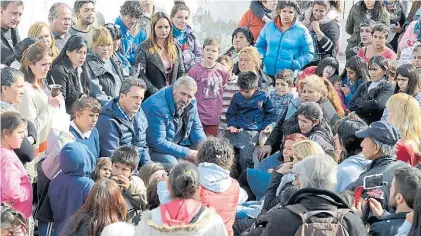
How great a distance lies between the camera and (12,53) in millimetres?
9039

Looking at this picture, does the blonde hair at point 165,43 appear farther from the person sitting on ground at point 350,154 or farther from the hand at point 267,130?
the person sitting on ground at point 350,154

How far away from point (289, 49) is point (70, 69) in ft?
10.1

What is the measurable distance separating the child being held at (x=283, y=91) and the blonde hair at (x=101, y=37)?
1811 millimetres

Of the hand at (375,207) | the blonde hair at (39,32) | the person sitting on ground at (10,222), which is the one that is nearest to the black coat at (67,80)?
the blonde hair at (39,32)

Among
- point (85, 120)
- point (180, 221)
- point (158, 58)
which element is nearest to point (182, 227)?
point (180, 221)

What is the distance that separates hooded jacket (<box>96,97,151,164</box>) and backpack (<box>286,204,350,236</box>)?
129 inches

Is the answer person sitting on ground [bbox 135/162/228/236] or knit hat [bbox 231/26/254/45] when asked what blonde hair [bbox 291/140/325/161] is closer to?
person sitting on ground [bbox 135/162/228/236]

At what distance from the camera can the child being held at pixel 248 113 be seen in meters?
9.61

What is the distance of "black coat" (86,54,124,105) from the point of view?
9.23 meters

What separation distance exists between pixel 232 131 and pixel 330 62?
5.23 ft

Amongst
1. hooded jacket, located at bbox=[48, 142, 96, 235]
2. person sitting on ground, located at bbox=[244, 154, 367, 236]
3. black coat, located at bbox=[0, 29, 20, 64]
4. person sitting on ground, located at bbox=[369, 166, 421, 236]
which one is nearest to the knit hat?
black coat, located at bbox=[0, 29, 20, 64]

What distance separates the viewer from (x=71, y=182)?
6859 mm

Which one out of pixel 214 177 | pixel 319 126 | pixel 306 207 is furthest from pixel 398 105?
pixel 306 207

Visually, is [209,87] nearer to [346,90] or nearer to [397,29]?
[346,90]
